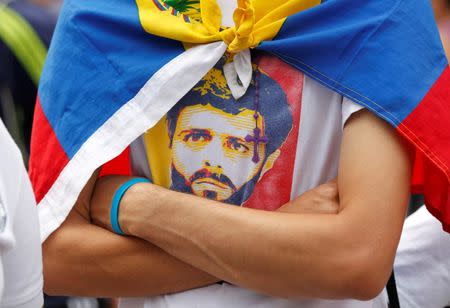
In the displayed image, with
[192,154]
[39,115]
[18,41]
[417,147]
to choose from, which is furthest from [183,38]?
[18,41]

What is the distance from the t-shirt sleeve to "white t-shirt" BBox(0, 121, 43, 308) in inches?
32.6

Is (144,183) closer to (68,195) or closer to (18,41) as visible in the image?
(68,195)

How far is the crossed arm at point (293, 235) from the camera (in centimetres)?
221

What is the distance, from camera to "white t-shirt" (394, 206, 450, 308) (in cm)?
276

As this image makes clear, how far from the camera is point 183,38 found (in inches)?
94.1

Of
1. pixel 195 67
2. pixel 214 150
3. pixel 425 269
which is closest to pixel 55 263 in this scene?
pixel 214 150

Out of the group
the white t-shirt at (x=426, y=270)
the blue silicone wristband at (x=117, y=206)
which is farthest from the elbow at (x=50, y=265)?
the white t-shirt at (x=426, y=270)

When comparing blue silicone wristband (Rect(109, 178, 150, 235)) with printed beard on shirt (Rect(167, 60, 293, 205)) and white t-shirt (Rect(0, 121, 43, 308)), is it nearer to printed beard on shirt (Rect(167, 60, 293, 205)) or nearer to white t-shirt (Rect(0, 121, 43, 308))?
printed beard on shirt (Rect(167, 60, 293, 205))

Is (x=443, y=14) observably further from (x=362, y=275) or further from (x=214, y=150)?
(x=362, y=275)

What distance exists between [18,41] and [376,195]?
6.98 ft

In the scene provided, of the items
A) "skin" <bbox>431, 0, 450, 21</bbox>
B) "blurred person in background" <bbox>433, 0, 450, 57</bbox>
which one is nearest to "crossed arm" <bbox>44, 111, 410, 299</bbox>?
"blurred person in background" <bbox>433, 0, 450, 57</bbox>

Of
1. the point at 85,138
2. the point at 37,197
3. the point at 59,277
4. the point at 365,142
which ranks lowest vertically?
the point at 59,277

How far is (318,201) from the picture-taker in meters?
2.30

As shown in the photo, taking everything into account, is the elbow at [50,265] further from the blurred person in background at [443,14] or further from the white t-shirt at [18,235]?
the blurred person in background at [443,14]
